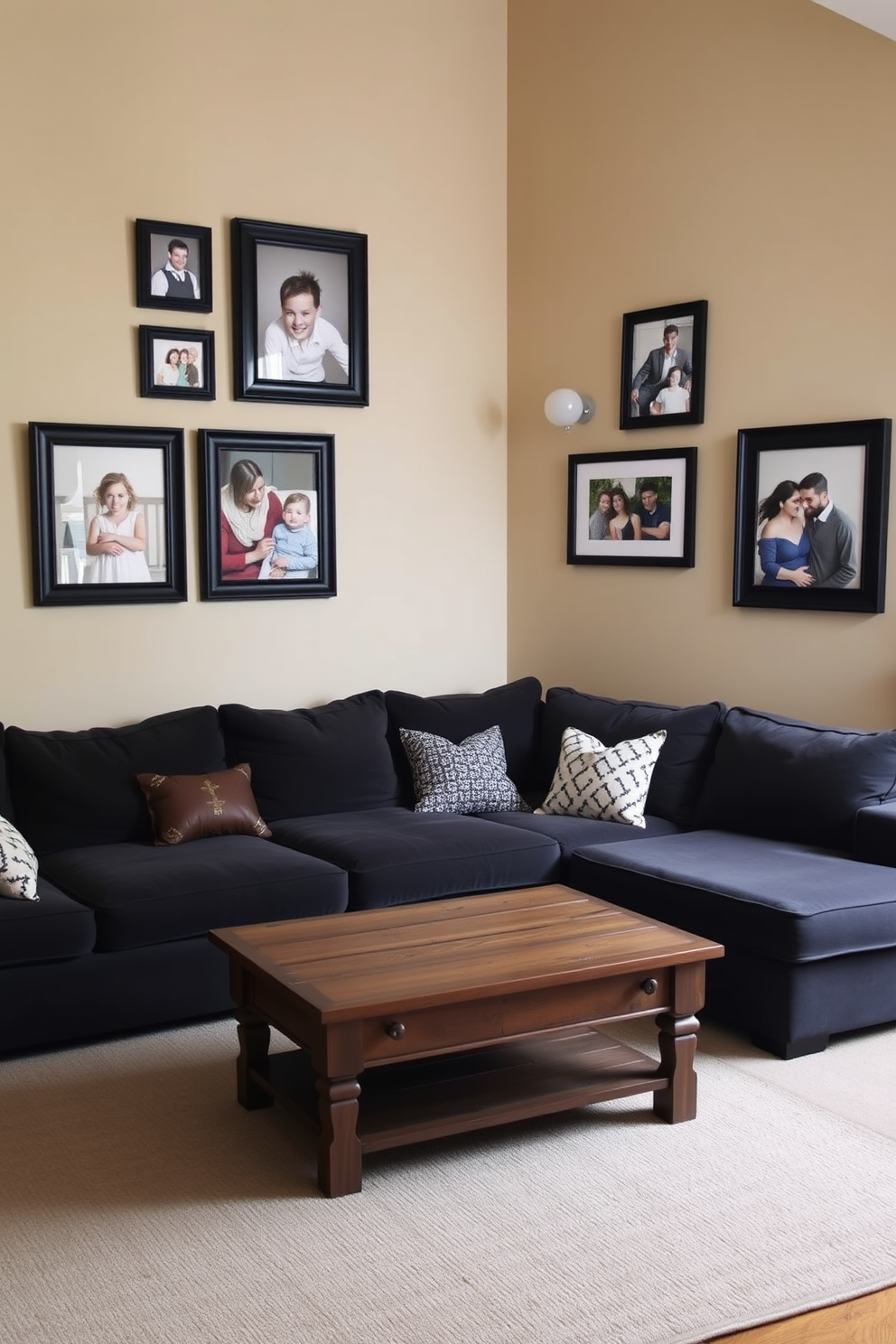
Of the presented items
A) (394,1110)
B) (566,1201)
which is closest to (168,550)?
(394,1110)

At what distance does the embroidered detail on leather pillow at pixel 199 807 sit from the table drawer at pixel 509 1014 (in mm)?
1715

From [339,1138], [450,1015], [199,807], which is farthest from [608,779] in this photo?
[339,1138]

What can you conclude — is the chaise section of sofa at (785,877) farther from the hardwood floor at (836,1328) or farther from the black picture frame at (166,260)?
the black picture frame at (166,260)

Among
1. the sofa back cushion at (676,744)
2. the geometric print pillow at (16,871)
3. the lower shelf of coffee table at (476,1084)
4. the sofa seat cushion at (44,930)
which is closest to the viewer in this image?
the lower shelf of coffee table at (476,1084)

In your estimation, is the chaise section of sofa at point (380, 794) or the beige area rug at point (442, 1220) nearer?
the beige area rug at point (442, 1220)

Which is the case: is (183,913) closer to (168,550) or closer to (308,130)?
(168,550)

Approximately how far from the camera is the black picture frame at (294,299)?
5145 mm

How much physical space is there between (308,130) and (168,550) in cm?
178

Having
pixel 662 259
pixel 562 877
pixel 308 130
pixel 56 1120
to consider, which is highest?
pixel 308 130

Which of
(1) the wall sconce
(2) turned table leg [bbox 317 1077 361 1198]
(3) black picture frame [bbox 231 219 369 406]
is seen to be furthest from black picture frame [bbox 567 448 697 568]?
(2) turned table leg [bbox 317 1077 361 1198]

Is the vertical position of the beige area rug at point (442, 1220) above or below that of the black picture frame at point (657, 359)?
below

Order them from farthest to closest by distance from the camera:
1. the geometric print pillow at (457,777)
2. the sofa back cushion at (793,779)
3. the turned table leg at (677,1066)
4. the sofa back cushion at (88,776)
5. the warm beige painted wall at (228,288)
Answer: the geometric print pillow at (457,777)
the warm beige painted wall at (228,288)
the sofa back cushion at (88,776)
the sofa back cushion at (793,779)
the turned table leg at (677,1066)

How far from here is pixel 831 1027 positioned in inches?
148

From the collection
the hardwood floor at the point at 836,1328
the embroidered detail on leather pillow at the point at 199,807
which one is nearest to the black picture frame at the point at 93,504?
the embroidered detail on leather pillow at the point at 199,807
